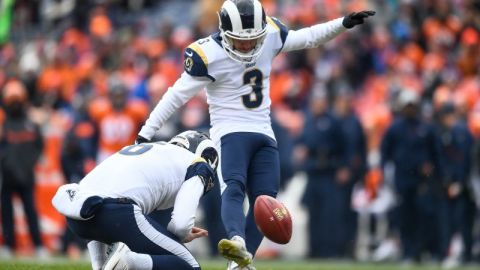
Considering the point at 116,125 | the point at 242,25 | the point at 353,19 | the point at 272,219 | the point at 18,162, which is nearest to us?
the point at 272,219

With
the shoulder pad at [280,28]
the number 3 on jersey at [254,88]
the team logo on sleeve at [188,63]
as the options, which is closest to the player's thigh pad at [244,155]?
the number 3 on jersey at [254,88]

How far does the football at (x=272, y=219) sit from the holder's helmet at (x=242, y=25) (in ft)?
3.96

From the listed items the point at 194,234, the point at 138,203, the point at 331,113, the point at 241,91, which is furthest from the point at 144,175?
the point at 331,113

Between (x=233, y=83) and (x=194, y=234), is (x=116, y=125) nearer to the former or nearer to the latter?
(x=233, y=83)

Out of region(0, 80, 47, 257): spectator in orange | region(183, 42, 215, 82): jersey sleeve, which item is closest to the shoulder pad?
region(183, 42, 215, 82): jersey sleeve

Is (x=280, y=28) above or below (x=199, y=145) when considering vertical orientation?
above

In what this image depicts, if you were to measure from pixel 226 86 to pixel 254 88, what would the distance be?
0.71 feet

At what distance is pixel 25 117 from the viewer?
14500mm

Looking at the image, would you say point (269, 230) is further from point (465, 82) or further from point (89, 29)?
point (89, 29)

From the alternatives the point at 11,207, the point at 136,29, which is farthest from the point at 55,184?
the point at 136,29

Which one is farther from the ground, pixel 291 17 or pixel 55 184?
pixel 291 17

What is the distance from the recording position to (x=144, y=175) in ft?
25.3

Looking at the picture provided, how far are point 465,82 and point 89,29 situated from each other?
723cm

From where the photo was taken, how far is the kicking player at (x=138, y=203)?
24.8 ft
